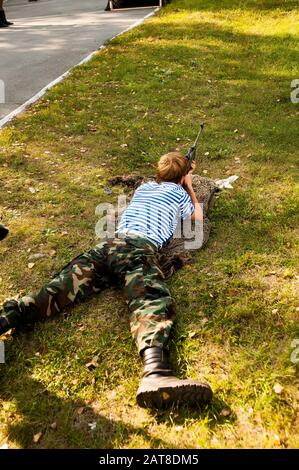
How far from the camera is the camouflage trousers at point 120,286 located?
11.5ft

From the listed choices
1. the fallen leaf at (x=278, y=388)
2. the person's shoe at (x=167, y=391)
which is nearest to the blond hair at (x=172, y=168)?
the person's shoe at (x=167, y=391)

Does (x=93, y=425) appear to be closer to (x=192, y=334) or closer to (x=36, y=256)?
(x=192, y=334)

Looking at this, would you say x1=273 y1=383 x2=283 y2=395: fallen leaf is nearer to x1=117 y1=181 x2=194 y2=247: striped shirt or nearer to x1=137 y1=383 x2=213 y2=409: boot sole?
x1=137 y1=383 x2=213 y2=409: boot sole

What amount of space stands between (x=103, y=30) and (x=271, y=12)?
516cm

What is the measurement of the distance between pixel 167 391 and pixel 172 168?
230 centimetres

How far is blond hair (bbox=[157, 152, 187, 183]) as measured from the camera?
4.58m

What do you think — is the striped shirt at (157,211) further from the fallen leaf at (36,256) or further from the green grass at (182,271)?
the fallen leaf at (36,256)

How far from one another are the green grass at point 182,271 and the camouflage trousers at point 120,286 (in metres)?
0.17

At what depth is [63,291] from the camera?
3.87 metres

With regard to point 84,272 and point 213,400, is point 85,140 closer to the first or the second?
point 84,272

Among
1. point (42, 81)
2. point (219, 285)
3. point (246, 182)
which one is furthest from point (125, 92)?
point (219, 285)

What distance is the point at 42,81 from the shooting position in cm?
1006

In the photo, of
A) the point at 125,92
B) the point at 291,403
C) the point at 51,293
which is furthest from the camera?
the point at 125,92

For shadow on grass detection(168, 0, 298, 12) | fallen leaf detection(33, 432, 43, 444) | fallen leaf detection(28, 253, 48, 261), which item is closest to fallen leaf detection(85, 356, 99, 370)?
fallen leaf detection(33, 432, 43, 444)
